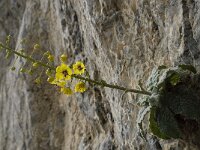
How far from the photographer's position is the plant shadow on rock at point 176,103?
2012 mm

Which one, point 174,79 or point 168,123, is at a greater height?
point 174,79

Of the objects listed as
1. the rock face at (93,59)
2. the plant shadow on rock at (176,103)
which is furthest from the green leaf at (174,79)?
the rock face at (93,59)

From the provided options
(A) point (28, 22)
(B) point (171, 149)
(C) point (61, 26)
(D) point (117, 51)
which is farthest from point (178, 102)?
(A) point (28, 22)

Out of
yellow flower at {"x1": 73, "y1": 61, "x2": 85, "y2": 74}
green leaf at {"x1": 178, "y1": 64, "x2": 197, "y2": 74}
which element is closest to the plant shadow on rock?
green leaf at {"x1": 178, "y1": 64, "x2": 197, "y2": 74}

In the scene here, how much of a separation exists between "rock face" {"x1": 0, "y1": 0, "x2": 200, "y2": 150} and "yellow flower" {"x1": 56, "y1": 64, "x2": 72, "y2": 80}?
0.60 metres

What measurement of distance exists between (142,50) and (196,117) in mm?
771

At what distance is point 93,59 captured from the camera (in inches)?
135

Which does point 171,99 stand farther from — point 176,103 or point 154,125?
point 154,125

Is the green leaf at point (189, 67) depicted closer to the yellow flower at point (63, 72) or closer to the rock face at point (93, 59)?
the rock face at point (93, 59)

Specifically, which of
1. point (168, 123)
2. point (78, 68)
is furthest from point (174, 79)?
point (78, 68)

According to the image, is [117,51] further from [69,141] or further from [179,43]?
[69,141]

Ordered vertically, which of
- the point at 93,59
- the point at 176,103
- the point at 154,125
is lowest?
the point at 154,125

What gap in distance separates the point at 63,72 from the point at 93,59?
1.37m

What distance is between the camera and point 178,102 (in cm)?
202
